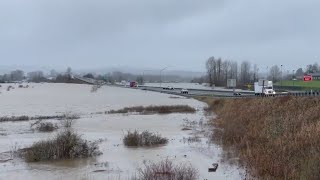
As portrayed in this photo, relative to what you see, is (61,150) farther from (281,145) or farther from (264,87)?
(264,87)

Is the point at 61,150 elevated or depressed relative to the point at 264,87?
depressed

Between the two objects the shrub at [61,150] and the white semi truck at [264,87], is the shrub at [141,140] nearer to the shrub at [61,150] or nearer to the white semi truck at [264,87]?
the shrub at [61,150]

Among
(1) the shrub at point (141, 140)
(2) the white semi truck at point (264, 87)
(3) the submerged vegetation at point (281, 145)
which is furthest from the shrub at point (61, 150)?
(2) the white semi truck at point (264, 87)

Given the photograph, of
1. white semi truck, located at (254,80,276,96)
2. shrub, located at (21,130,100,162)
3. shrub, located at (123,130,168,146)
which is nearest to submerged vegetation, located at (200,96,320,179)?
shrub, located at (123,130,168,146)

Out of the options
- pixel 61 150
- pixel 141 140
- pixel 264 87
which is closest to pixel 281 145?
pixel 141 140

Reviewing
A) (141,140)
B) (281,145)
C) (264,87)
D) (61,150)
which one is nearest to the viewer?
(281,145)

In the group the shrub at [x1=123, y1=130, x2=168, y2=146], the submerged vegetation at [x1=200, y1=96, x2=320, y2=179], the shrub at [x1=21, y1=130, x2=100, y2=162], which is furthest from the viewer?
the shrub at [x1=123, y1=130, x2=168, y2=146]

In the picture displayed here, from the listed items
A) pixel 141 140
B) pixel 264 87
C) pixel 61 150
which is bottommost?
pixel 141 140

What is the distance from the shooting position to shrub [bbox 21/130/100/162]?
23.2 meters

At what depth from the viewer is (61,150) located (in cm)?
2375

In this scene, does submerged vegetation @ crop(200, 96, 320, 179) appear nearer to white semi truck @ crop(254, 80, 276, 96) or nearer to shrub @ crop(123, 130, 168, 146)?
shrub @ crop(123, 130, 168, 146)

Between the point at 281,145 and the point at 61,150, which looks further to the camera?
the point at 61,150

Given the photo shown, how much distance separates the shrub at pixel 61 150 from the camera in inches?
914

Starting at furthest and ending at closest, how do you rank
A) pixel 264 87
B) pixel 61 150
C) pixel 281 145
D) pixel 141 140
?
1. pixel 264 87
2. pixel 141 140
3. pixel 61 150
4. pixel 281 145
